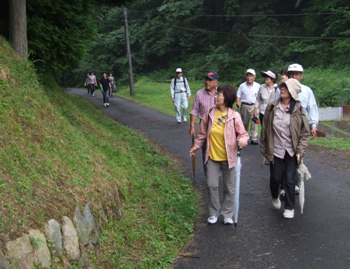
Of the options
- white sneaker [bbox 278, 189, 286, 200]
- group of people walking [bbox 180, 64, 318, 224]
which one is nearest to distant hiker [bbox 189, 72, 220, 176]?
group of people walking [bbox 180, 64, 318, 224]

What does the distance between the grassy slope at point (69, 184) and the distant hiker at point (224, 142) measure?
0.60 metres

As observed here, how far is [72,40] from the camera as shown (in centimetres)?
1110

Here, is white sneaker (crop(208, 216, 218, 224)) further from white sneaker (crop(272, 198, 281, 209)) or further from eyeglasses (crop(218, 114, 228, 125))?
eyeglasses (crop(218, 114, 228, 125))

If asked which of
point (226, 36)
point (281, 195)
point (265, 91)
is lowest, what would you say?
point (281, 195)

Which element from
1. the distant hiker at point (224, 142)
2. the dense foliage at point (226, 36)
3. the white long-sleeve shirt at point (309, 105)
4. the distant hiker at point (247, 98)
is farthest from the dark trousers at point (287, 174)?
the dense foliage at point (226, 36)

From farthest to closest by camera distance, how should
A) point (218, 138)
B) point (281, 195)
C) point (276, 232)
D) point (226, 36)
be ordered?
point (226, 36)
point (281, 195)
point (218, 138)
point (276, 232)

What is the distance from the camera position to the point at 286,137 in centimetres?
593

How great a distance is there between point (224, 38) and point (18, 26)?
35.3 m

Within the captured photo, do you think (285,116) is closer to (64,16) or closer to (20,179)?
(20,179)

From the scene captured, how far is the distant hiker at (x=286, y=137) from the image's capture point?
5.89m

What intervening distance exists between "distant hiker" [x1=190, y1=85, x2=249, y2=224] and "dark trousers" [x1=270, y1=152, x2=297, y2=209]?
1.92ft

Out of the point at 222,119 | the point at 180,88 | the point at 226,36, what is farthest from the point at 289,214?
the point at 226,36

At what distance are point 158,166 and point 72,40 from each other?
3.88 meters

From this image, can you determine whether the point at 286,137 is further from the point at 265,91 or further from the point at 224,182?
the point at 265,91
